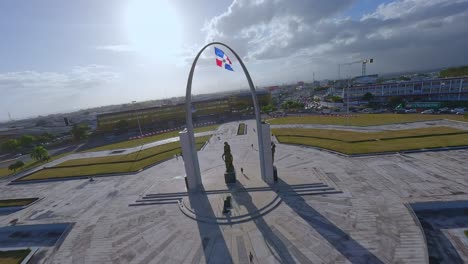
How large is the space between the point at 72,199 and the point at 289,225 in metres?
25.4

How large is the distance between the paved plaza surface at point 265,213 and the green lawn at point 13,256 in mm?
1008

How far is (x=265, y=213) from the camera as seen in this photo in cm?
1767

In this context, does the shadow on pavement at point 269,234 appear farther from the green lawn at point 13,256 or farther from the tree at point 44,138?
the tree at point 44,138

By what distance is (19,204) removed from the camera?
81.0 ft

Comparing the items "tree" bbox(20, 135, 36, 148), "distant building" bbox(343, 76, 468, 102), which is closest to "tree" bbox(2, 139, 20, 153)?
"tree" bbox(20, 135, 36, 148)

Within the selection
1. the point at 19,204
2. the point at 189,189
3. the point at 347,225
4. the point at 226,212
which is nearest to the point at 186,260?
the point at 226,212

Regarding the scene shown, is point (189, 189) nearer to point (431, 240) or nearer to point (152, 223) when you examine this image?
point (152, 223)

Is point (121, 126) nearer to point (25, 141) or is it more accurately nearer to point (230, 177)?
point (25, 141)

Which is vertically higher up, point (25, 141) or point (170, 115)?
point (170, 115)

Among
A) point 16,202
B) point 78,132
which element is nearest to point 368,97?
point 16,202

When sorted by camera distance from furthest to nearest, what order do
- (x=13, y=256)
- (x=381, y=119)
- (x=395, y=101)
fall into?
(x=395, y=101), (x=381, y=119), (x=13, y=256)

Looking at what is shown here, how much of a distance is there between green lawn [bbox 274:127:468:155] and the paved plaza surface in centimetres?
273

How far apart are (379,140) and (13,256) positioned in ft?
154

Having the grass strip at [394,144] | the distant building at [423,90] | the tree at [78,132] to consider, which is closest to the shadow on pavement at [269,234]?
the grass strip at [394,144]
